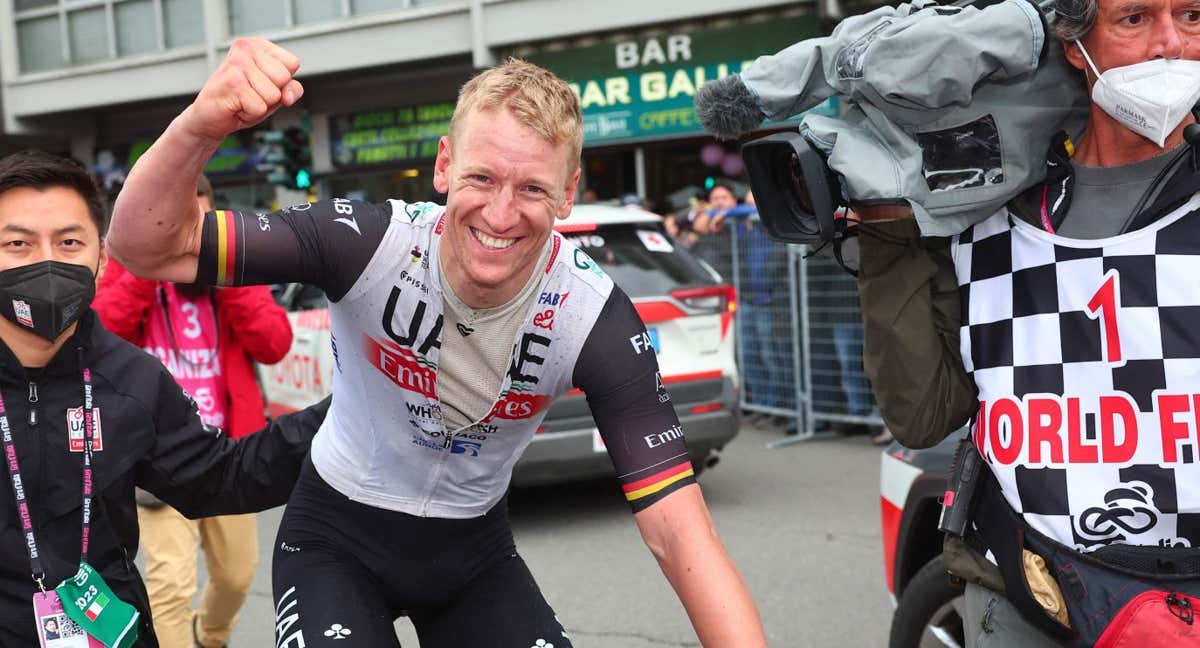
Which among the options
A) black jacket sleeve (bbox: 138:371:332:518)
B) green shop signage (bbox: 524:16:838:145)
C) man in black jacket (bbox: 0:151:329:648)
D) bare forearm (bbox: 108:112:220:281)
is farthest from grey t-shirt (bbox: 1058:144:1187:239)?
green shop signage (bbox: 524:16:838:145)

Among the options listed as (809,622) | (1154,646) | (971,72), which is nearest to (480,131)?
(971,72)

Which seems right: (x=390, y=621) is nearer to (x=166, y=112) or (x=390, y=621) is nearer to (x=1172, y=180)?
(x=1172, y=180)

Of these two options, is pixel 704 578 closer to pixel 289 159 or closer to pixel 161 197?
pixel 161 197

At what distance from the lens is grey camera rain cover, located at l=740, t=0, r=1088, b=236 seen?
215 centimetres

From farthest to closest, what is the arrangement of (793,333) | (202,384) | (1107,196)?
(793,333) → (202,384) → (1107,196)

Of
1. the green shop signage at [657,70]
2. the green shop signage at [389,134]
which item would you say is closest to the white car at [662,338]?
the green shop signage at [657,70]

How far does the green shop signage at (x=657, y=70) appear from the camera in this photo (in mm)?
15938

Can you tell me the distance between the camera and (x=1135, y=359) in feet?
6.68

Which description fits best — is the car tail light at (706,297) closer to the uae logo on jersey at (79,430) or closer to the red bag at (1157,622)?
the uae logo on jersey at (79,430)

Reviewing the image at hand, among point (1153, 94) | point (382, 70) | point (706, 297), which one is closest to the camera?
point (1153, 94)

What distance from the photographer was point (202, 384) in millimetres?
4516

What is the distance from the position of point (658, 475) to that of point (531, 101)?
766mm

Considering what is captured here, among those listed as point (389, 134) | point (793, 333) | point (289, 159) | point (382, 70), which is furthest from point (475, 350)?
point (389, 134)

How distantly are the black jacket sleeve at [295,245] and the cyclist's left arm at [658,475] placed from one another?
505mm
